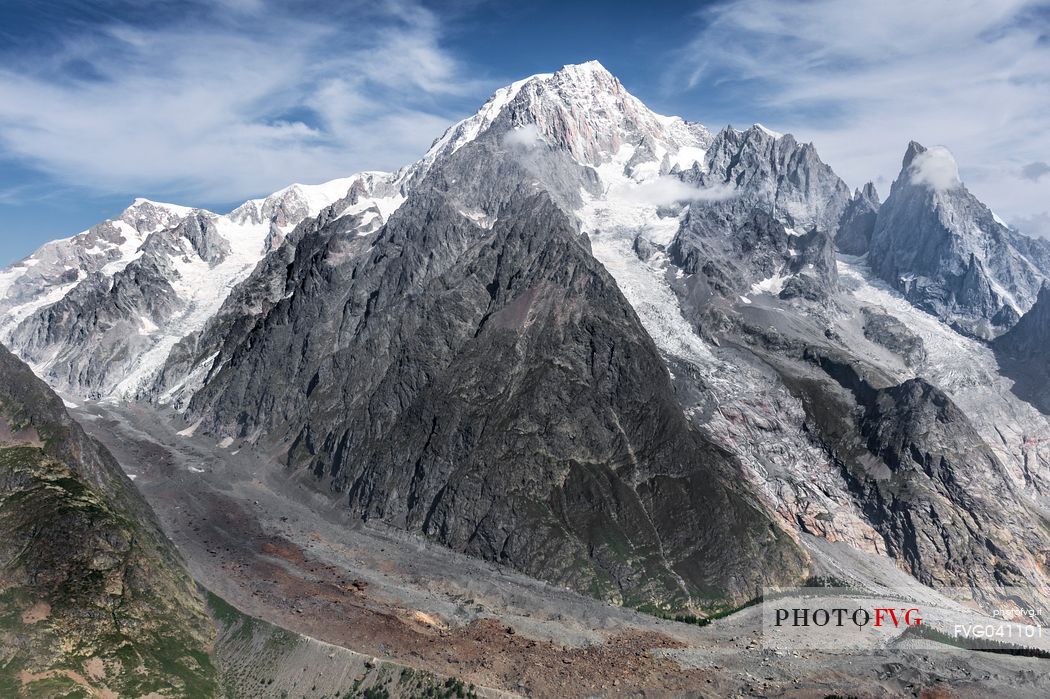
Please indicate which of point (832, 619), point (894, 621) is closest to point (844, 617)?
point (832, 619)

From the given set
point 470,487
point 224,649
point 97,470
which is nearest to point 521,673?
point 224,649

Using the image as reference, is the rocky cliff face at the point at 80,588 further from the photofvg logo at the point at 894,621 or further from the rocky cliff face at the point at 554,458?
the photofvg logo at the point at 894,621

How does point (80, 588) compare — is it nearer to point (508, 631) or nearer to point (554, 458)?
point (508, 631)

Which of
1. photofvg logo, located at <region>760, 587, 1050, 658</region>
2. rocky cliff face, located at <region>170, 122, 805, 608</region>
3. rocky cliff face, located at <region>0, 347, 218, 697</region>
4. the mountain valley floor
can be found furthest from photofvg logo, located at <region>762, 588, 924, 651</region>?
rocky cliff face, located at <region>0, 347, 218, 697</region>

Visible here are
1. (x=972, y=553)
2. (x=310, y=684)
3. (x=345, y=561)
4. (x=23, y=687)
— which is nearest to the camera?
(x=23, y=687)

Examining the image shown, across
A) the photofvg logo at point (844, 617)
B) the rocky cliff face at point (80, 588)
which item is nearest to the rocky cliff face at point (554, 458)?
the photofvg logo at point (844, 617)

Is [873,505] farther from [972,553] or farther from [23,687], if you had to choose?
[23,687]
